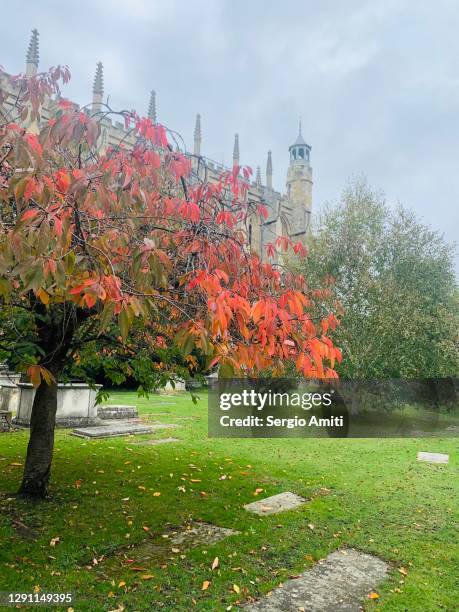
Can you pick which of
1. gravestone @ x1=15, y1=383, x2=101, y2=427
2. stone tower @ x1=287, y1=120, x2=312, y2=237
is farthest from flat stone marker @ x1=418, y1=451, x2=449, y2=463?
stone tower @ x1=287, y1=120, x2=312, y2=237

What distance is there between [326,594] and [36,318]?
441 centimetres

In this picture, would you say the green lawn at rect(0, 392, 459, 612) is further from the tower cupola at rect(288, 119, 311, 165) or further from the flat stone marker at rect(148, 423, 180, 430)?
the tower cupola at rect(288, 119, 311, 165)

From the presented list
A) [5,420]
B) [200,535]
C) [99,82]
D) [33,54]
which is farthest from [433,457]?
[99,82]

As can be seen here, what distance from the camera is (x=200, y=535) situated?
18.0 feet

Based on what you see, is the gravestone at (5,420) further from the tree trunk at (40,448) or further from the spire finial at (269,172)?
the spire finial at (269,172)

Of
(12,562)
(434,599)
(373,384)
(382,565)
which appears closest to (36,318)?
(12,562)

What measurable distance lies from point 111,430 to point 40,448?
5.49 metres

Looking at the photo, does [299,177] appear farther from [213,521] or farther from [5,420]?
[213,521]

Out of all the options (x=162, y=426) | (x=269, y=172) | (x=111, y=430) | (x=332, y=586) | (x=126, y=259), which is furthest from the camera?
(x=269, y=172)

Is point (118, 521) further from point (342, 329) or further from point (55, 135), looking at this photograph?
point (342, 329)

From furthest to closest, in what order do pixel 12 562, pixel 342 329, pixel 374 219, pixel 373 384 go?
pixel 374 219 → pixel 373 384 → pixel 342 329 → pixel 12 562

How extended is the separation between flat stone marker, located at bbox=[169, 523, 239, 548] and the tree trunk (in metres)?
2.22

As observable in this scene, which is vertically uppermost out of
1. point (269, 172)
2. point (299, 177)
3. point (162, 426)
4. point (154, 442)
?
point (269, 172)

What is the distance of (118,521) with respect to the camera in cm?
582
